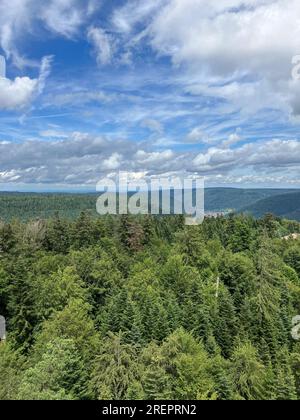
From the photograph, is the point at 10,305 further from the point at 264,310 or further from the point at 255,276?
the point at 255,276

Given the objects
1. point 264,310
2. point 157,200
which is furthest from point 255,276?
point 157,200
